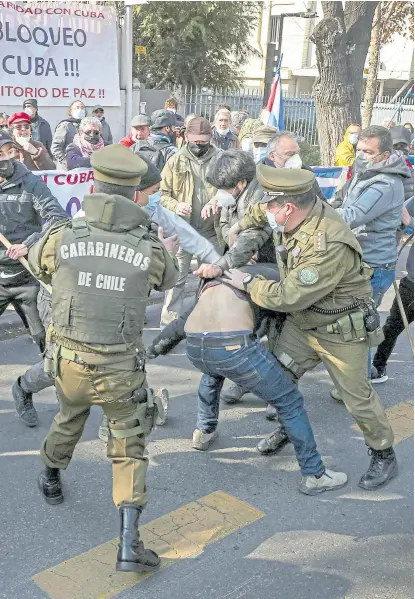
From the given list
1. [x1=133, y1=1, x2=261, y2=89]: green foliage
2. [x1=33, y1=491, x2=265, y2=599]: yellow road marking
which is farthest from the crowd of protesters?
[x1=133, y1=1, x2=261, y2=89]: green foliage

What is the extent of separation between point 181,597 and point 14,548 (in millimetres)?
836

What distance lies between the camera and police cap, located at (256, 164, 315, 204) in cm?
333

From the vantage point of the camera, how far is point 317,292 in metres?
3.39

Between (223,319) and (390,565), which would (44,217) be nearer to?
(223,319)

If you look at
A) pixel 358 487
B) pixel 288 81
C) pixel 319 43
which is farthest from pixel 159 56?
pixel 358 487

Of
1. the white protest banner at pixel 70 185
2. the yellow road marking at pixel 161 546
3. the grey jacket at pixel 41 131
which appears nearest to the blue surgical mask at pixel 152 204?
the yellow road marking at pixel 161 546

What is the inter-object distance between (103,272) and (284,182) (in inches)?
41.7

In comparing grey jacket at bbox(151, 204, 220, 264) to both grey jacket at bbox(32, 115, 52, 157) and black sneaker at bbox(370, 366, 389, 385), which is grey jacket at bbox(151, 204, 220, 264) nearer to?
black sneaker at bbox(370, 366, 389, 385)

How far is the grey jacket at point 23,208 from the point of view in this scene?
4.59m

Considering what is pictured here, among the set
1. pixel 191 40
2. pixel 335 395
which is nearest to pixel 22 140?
pixel 335 395

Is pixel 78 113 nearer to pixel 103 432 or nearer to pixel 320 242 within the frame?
pixel 103 432

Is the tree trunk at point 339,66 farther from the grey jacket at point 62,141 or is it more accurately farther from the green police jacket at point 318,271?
the green police jacket at point 318,271

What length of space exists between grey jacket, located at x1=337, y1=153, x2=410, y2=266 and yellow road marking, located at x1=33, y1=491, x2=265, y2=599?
2029mm

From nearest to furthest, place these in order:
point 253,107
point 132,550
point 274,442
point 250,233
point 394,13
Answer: point 132,550 → point 250,233 → point 274,442 → point 253,107 → point 394,13
